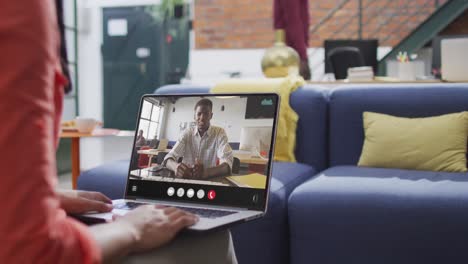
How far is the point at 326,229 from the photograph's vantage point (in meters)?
2.06

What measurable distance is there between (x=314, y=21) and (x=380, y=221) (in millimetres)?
5574

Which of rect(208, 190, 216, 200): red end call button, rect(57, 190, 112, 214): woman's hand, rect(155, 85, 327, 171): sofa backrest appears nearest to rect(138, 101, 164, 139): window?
rect(208, 190, 216, 200): red end call button

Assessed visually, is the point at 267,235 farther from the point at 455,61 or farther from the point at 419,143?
the point at 455,61

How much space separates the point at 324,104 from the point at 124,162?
99 centimetres

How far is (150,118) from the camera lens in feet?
4.73

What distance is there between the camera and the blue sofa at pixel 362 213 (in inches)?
75.6

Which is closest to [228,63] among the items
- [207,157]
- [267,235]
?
[267,235]

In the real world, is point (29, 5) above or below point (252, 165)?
above

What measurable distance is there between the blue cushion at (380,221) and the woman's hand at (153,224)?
1.21m

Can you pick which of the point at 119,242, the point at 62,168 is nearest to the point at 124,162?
the point at 119,242

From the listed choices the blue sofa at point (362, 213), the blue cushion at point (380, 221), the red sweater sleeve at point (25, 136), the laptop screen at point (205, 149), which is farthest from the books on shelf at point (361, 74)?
the red sweater sleeve at point (25, 136)

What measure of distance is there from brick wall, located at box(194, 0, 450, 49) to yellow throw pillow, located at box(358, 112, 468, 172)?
465 cm

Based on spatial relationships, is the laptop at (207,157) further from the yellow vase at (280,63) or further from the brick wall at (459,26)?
the brick wall at (459,26)

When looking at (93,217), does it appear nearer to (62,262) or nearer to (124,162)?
(62,262)
